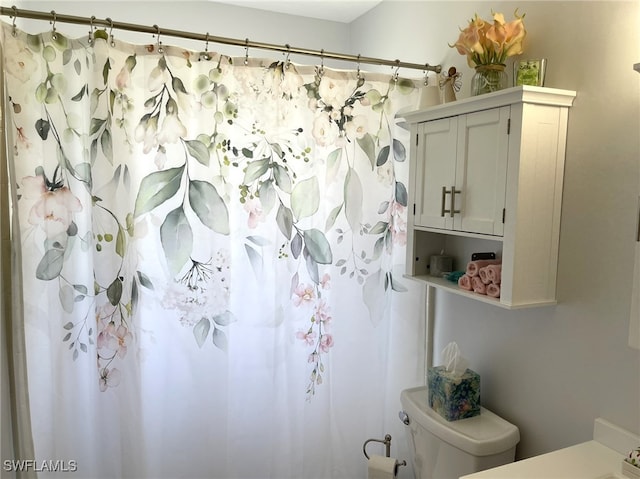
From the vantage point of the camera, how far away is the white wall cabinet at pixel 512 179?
1354 mm

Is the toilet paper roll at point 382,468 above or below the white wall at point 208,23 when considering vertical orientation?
below

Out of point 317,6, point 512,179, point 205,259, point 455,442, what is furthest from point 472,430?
point 317,6

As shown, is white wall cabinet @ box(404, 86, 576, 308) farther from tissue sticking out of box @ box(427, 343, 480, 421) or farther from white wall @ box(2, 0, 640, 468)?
tissue sticking out of box @ box(427, 343, 480, 421)

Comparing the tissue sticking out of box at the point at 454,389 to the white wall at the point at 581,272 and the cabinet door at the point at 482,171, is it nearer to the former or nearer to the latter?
the white wall at the point at 581,272

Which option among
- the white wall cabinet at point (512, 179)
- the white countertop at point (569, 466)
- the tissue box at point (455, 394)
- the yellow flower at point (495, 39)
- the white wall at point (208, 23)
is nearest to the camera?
the white countertop at point (569, 466)

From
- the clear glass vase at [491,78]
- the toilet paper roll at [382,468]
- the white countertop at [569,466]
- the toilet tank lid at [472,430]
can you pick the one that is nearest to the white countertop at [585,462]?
the white countertop at [569,466]

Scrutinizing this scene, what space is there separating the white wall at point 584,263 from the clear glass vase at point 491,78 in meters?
0.13

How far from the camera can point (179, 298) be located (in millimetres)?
1689

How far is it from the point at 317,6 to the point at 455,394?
2.02 m

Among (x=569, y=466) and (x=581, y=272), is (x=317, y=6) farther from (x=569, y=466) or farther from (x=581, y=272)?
(x=569, y=466)

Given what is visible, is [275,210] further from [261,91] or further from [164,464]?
[164,464]

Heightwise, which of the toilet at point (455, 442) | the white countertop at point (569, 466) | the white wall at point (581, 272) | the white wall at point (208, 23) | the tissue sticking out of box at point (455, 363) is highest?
the white wall at point (208, 23)

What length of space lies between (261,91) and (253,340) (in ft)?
3.06

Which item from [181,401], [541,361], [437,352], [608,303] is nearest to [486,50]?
[608,303]
